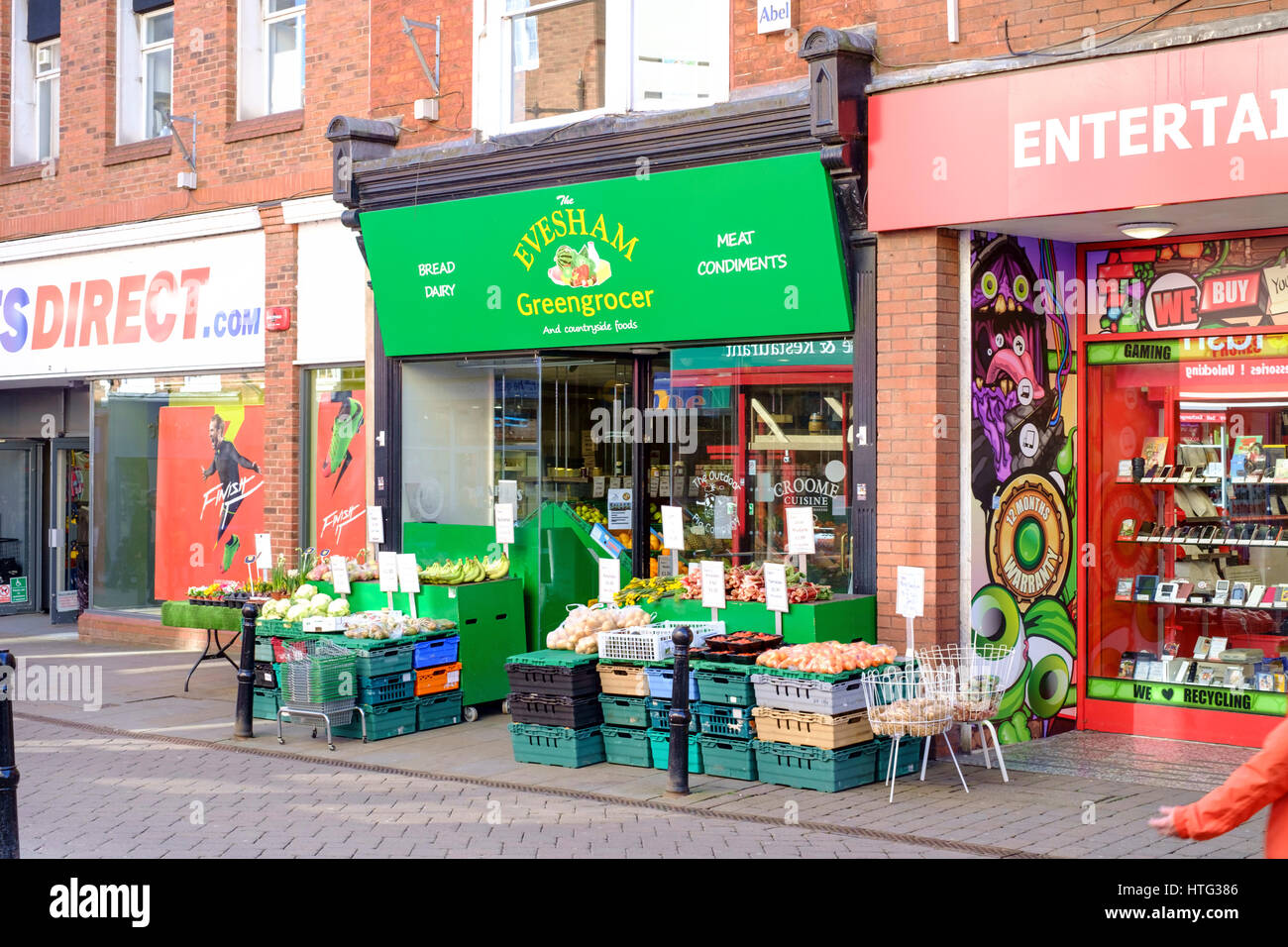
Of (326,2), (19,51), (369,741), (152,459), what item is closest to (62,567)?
(152,459)

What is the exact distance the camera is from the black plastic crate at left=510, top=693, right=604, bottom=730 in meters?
10.0

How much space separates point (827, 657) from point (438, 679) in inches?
155

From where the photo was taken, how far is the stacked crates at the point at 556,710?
395 inches

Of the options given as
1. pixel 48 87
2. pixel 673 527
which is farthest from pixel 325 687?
pixel 48 87

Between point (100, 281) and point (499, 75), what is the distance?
25.0 feet

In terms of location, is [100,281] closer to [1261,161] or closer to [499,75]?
[499,75]

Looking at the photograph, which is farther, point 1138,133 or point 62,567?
point 62,567

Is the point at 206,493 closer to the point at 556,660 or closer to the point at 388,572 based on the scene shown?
the point at 388,572

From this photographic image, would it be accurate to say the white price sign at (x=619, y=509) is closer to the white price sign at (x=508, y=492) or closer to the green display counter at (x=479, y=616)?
the white price sign at (x=508, y=492)

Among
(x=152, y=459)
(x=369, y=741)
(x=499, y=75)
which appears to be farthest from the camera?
(x=152, y=459)

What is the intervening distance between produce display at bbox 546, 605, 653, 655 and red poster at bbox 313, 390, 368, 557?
483 centimetres

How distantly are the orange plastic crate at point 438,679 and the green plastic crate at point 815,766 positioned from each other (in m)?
3.31

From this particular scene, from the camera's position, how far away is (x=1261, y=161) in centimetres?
832

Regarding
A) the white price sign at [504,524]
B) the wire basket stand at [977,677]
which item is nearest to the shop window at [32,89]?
the white price sign at [504,524]
